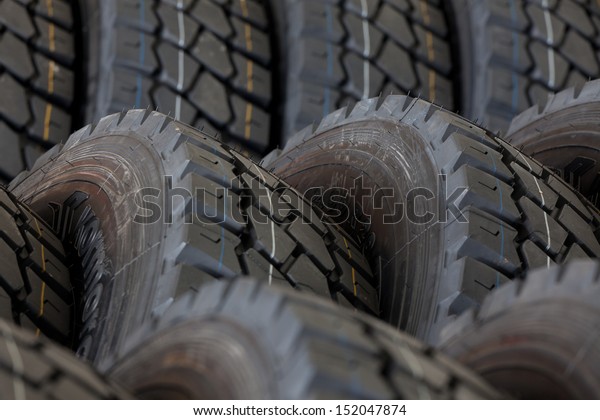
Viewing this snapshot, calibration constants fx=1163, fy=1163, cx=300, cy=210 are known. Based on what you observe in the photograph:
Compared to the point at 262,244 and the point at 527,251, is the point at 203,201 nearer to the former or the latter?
the point at 262,244

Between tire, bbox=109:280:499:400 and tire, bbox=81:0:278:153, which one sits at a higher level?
tire, bbox=81:0:278:153

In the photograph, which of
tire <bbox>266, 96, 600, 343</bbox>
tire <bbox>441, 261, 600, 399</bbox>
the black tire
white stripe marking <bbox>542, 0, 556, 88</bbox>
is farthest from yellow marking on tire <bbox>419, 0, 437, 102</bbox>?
the black tire

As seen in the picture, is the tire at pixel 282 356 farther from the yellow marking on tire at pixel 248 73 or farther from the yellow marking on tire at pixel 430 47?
the yellow marking on tire at pixel 430 47

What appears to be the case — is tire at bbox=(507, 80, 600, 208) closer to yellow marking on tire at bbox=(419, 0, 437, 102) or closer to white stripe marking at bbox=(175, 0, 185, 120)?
yellow marking on tire at bbox=(419, 0, 437, 102)

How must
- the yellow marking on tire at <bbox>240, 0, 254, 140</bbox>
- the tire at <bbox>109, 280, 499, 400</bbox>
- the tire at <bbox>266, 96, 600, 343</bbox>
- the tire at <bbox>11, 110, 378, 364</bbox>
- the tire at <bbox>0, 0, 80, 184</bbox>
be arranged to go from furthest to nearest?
the yellow marking on tire at <bbox>240, 0, 254, 140</bbox>, the tire at <bbox>0, 0, 80, 184</bbox>, the tire at <bbox>266, 96, 600, 343</bbox>, the tire at <bbox>11, 110, 378, 364</bbox>, the tire at <bbox>109, 280, 499, 400</bbox>

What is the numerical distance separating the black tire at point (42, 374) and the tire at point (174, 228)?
528 mm

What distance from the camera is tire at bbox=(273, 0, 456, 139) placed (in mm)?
3787

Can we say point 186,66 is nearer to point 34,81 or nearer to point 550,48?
point 34,81

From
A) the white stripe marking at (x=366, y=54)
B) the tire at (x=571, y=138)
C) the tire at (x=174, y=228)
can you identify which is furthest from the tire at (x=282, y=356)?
the white stripe marking at (x=366, y=54)

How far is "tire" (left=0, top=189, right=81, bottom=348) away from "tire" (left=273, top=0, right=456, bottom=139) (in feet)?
4.89

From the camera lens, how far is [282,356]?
1.29 m
